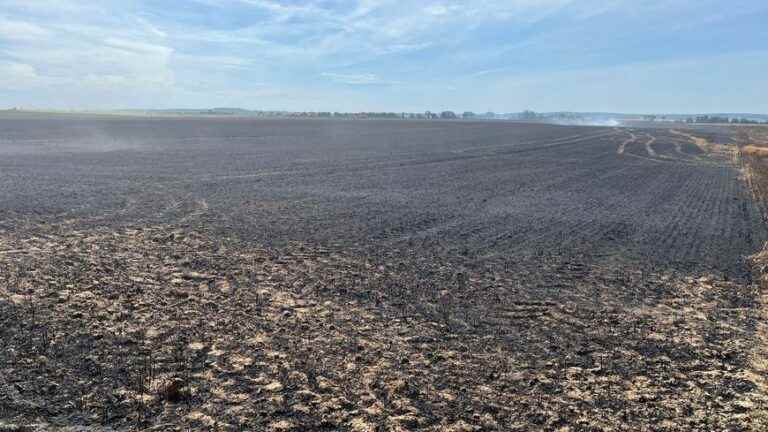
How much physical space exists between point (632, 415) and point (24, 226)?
11480 mm

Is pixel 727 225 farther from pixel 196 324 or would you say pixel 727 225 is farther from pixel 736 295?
pixel 196 324

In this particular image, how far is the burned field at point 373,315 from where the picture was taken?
465cm

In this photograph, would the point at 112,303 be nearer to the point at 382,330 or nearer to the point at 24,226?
the point at 382,330

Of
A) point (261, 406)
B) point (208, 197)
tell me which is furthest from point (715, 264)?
point (208, 197)

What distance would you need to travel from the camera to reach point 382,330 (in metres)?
6.33

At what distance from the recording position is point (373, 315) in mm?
6805

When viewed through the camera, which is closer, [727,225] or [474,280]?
[474,280]

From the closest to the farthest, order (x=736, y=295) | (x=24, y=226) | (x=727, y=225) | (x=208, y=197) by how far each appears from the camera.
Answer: (x=736, y=295) < (x=24, y=226) < (x=727, y=225) < (x=208, y=197)

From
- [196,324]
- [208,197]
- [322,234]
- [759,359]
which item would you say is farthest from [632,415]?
[208,197]

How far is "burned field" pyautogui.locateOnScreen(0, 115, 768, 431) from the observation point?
465 centimetres

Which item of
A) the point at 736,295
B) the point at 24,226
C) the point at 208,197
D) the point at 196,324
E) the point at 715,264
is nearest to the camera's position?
the point at 196,324

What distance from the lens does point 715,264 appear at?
9750mm

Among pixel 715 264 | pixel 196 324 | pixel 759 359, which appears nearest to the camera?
pixel 759 359

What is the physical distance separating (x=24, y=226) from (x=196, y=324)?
7.05m
